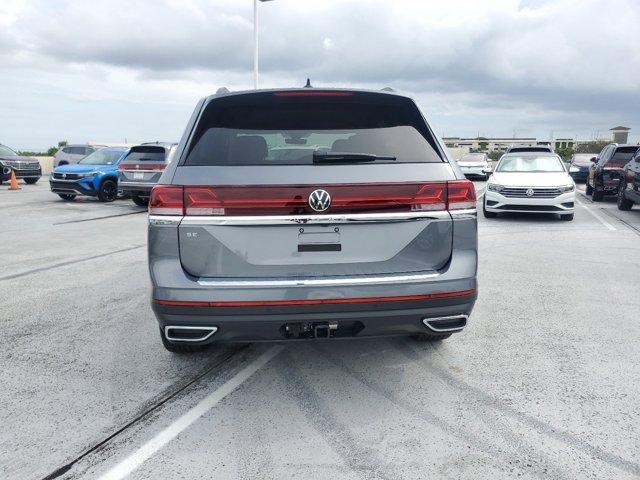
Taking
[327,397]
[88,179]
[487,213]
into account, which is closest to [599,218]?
[487,213]

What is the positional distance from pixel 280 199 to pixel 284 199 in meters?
0.02

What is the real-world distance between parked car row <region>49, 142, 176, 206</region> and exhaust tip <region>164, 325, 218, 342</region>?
501 inches

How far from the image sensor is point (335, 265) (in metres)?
3.27

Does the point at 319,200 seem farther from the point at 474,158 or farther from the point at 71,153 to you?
the point at 474,158

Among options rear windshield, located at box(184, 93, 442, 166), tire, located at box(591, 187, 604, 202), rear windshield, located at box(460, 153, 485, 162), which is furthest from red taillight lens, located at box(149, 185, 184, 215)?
rear windshield, located at box(460, 153, 485, 162)

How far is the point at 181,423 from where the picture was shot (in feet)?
10.8

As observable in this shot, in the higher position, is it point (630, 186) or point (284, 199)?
point (284, 199)

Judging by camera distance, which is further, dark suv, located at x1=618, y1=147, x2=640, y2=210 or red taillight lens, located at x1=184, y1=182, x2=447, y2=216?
dark suv, located at x1=618, y1=147, x2=640, y2=210

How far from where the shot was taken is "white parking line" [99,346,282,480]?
2.83 m

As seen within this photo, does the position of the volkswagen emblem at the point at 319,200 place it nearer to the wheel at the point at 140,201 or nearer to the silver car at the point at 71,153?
the wheel at the point at 140,201

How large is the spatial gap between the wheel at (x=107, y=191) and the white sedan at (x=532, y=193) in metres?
11.4

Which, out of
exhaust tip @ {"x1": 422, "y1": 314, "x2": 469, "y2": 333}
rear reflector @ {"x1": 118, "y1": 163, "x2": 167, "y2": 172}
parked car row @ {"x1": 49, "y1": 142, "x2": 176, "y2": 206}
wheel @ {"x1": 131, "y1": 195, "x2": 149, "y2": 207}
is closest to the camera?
exhaust tip @ {"x1": 422, "y1": 314, "x2": 469, "y2": 333}

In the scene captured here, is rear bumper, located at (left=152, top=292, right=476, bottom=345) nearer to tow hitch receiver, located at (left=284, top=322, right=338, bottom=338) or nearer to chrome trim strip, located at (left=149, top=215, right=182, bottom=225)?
tow hitch receiver, located at (left=284, top=322, right=338, bottom=338)

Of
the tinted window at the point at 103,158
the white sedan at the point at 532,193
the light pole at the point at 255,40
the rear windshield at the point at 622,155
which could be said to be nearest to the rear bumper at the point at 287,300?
the white sedan at the point at 532,193
